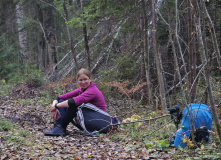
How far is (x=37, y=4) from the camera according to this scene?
54.2 ft

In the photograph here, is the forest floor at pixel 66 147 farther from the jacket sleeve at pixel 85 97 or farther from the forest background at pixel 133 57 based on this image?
the forest background at pixel 133 57

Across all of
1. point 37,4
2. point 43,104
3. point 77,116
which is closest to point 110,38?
point 43,104

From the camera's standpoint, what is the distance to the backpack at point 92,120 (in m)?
5.02

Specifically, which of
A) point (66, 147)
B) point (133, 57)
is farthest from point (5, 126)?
point (133, 57)

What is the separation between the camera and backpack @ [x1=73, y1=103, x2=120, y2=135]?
5016 mm

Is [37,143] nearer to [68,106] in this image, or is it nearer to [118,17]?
[68,106]

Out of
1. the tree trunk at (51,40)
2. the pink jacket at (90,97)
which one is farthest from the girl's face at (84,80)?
the tree trunk at (51,40)

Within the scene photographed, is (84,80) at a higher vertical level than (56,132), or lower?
higher

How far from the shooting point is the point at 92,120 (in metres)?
5.01

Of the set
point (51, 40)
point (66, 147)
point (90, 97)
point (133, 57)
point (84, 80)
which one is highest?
point (51, 40)

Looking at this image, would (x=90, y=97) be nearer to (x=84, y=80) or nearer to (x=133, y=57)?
(x=84, y=80)

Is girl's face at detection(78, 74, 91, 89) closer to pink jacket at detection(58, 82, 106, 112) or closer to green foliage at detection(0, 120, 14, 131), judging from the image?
pink jacket at detection(58, 82, 106, 112)

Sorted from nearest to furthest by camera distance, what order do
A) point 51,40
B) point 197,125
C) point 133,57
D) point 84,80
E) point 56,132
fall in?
point 197,125 → point 56,132 → point 84,80 → point 133,57 → point 51,40

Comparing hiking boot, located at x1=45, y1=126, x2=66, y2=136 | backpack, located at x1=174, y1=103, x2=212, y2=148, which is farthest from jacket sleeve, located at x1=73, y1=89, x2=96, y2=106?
backpack, located at x1=174, y1=103, x2=212, y2=148
